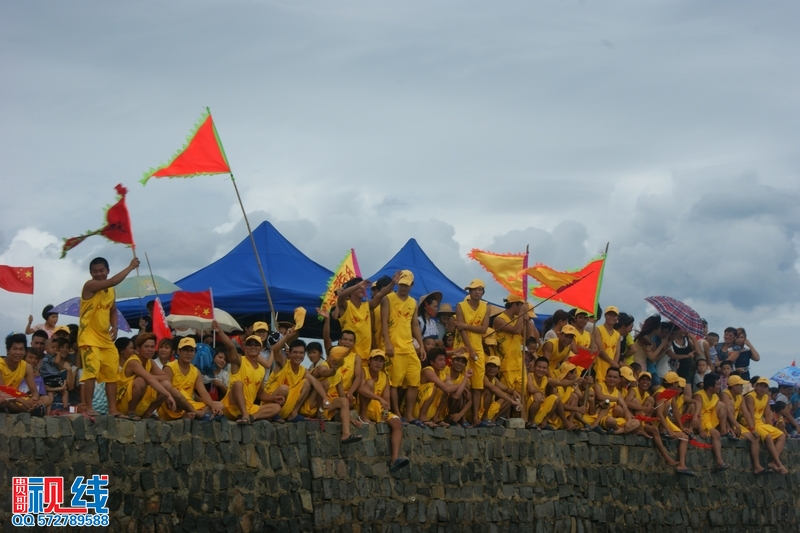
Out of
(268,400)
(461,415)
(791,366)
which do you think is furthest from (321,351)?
(791,366)

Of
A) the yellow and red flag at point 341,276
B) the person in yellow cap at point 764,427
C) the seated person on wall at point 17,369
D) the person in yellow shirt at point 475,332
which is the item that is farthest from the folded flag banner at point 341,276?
the person in yellow cap at point 764,427

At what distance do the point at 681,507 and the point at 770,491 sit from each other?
9.13 ft

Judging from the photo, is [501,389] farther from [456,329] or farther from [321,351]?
[321,351]

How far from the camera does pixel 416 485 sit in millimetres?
14242

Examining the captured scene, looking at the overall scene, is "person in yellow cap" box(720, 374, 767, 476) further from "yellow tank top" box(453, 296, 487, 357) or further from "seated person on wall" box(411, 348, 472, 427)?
"seated person on wall" box(411, 348, 472, 427)

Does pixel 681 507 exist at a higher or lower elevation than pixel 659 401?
lower

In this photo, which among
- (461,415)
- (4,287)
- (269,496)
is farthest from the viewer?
(461,415)

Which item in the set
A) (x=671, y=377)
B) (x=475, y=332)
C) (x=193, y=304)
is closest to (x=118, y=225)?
(x=193, y=304)

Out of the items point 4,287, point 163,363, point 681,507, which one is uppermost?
point 4,287

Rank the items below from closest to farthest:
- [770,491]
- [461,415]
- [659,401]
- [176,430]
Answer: [176,430] < [461,415] < [659,401] < [770,491]

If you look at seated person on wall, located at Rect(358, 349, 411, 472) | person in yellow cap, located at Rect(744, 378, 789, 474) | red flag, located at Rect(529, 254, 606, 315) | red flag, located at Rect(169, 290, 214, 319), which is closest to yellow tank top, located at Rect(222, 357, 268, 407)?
seated person on wall, located at Rect(358, 349, 411, 472)

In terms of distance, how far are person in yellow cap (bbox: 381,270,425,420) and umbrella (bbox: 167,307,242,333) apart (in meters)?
2.40

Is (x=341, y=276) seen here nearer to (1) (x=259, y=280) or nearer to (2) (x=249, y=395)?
(1) (x=259, y=280)

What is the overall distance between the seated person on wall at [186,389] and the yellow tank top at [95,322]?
94cm
